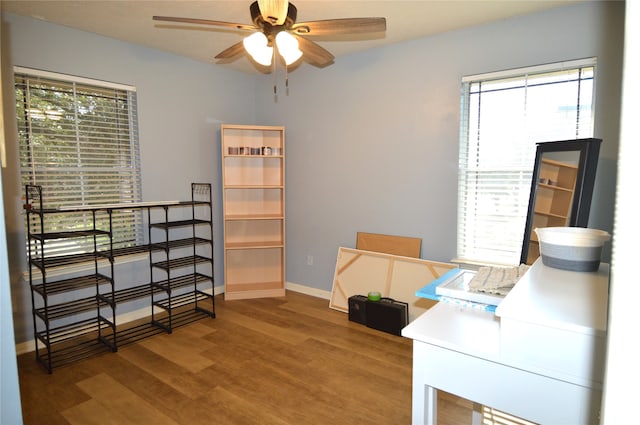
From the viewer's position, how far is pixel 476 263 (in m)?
3.04

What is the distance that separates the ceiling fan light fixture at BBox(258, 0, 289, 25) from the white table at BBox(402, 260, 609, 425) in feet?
5.17

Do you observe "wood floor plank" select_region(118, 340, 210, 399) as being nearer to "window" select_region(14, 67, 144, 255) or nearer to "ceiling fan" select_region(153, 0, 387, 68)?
"window" select_region(14, 67, 144, 255)

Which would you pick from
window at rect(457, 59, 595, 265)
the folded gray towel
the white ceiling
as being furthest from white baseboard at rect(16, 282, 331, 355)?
the folded gray towel

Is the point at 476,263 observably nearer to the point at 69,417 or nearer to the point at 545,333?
the point at 545,333

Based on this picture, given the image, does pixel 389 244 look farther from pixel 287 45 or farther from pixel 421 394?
pixel 421 394

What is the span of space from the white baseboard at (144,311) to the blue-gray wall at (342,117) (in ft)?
0.18

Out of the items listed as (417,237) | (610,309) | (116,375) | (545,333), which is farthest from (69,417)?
(417,237)

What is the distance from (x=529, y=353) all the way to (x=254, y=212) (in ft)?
11.8

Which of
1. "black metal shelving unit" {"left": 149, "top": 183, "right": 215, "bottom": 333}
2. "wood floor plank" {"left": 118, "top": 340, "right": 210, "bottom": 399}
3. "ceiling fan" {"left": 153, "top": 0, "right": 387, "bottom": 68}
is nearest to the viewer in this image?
"ceiling fan" {"left": 153, "top": 0, "right": 387, "bottom": 68}

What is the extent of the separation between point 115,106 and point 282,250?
2.25 m

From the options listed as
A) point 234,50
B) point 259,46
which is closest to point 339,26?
point 259,46

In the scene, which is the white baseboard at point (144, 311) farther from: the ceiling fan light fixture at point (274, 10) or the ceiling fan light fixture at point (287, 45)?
the ceiling fan light fixture at point (274, 10)

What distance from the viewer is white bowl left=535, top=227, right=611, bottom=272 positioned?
1330 millimetres

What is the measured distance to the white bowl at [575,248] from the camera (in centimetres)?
133
